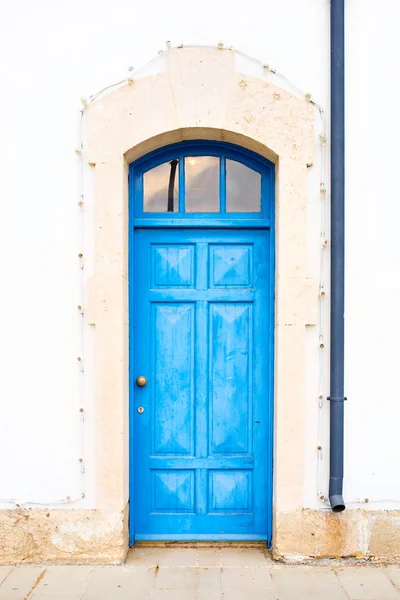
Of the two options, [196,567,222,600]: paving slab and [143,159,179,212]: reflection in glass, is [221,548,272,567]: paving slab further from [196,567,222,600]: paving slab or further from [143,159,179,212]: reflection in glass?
[143,159,179,212]: reflection in glass

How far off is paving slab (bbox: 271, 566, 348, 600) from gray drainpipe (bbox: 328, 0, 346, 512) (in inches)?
16.8

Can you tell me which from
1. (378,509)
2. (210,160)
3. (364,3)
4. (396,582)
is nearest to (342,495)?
(378,509)

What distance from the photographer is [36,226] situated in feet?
10.5

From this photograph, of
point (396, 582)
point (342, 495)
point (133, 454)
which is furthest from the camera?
point (133, 454)

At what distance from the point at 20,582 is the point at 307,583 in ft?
6.09

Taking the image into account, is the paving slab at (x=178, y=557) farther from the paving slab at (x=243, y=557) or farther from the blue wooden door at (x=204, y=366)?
the paving slab at (x=243, y=557)

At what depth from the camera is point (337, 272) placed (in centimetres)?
310

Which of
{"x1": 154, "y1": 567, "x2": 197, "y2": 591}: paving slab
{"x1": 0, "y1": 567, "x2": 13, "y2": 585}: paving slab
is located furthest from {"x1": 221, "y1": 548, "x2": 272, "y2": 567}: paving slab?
{"x1": 0, "y1": 567, "x2": 13, "y2": 585}: paving slab

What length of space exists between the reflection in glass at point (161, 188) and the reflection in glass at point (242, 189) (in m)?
0.40

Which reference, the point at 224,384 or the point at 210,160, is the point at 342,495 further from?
the point at 210,160

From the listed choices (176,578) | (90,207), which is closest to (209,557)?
(176,578)

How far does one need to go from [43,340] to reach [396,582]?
2840 millimetres

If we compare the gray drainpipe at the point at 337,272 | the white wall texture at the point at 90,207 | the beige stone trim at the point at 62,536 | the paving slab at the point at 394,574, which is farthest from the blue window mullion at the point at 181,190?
the paving slab at the point at 394,574

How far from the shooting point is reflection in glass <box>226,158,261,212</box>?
3422mm
